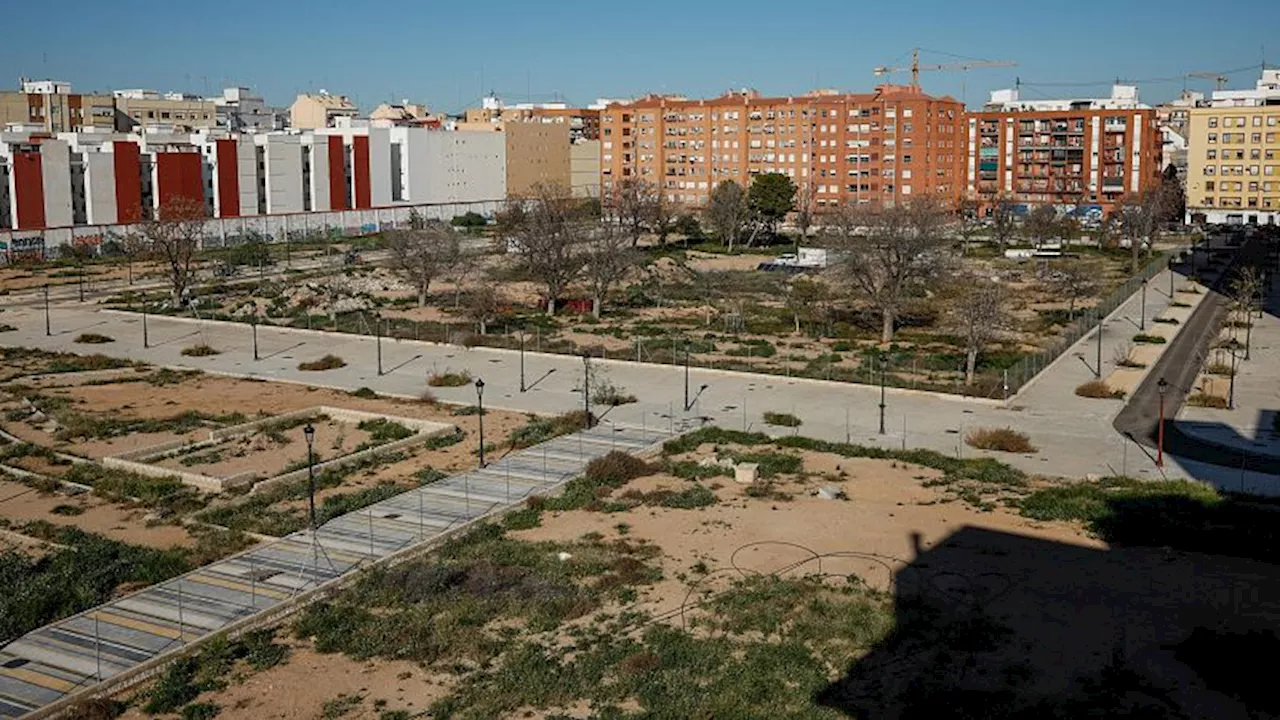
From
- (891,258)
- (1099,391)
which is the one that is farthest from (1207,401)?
(891,258)

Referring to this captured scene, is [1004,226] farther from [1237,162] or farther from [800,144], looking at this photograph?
[1237,162]

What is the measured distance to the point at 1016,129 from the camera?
10756cm

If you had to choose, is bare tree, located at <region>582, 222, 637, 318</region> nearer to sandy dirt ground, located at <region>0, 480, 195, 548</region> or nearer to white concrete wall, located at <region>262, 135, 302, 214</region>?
sandy dirt ground, located at <region>0, 480, 195, 548</region>

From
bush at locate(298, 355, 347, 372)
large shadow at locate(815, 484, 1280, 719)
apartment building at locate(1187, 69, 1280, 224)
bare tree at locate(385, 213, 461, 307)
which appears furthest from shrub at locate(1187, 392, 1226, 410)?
apartment building at locate(1187, 69, 1280, 224)

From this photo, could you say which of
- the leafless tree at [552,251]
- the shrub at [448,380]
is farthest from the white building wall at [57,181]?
the shrub at [448,380]

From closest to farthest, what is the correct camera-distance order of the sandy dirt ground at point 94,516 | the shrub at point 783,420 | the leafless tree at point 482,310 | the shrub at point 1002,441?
the sandy dirt ground at point 94,516 < the shrub at point 1002,441 < the shrub at point 783,420 < the leafless tree at point 482,310

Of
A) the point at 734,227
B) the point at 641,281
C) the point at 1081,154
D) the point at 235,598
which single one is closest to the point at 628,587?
the point at 235,598

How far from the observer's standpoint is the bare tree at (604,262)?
5078cm

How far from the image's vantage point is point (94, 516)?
2403cm

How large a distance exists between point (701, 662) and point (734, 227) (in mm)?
68483

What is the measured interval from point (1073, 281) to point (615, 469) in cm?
3280

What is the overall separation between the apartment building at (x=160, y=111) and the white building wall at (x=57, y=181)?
127ft

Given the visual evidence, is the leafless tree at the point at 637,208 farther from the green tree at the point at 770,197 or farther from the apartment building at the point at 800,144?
the apartment building at the point at 800,144

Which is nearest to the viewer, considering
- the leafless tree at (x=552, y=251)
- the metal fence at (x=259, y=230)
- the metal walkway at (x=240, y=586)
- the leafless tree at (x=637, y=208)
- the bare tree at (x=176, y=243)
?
the metal walkway at (x=240, y=586)
